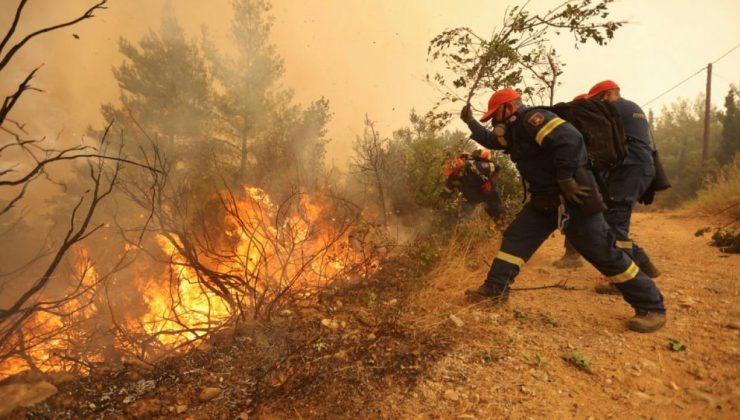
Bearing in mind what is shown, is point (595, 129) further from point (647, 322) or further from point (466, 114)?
point (647, 322)

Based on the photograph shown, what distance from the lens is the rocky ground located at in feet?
6.25

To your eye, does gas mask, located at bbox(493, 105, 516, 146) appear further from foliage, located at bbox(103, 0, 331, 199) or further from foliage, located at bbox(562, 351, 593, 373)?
foliage, located at bbox(103, 0, 331, 199)

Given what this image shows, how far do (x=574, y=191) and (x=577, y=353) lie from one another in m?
1.06

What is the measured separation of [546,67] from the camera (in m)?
6.05

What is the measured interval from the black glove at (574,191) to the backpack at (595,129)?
396mm

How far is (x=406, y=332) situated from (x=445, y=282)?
1.22 m

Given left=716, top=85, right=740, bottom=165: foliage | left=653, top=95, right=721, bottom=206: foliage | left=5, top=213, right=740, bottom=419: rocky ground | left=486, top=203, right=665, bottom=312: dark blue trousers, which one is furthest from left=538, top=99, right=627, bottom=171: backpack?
left=716, top=85, right=740, bottom=165: foliage

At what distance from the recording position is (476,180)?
623cm

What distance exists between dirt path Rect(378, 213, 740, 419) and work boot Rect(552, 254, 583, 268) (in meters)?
0.63

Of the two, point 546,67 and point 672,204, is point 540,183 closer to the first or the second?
point 546,67

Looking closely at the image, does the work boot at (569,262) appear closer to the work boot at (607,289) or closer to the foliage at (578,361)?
the work boot at (607,289)

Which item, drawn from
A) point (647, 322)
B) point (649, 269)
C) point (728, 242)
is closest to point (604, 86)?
point (649, 269)

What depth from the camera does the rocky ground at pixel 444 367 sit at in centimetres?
191

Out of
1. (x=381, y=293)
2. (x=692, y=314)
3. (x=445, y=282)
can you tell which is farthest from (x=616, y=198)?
(x=381, y=293)
